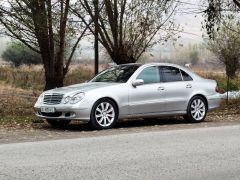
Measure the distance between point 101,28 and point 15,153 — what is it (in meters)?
12.8

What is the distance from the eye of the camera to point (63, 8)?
18984mm

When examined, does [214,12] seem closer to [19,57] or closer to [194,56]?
[19,57]

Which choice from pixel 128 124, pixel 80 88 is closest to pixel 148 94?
pixel 128 124

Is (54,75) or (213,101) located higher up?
(54,75)

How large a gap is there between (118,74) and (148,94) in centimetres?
97

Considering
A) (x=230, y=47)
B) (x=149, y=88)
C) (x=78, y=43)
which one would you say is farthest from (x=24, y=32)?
(x=230, y=47)

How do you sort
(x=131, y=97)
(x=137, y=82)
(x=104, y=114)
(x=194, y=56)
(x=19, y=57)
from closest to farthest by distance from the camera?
(x=104, y=114), (x=131, y=97), (x=137, y=82), (x=19, y=57), (x=194, y=56)

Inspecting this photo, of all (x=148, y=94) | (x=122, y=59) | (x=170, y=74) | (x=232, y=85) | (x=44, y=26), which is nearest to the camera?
(x=148, y=94)

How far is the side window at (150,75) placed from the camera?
1420cm

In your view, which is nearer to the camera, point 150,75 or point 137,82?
point 137,82

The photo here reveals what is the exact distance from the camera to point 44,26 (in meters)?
18.0

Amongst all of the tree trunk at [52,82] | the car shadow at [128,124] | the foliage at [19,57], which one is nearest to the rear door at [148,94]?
the car shadow at [128,124]

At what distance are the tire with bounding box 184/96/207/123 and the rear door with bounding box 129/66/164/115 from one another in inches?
37.7

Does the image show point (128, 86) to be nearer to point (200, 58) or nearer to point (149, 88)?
point (149, 88)
